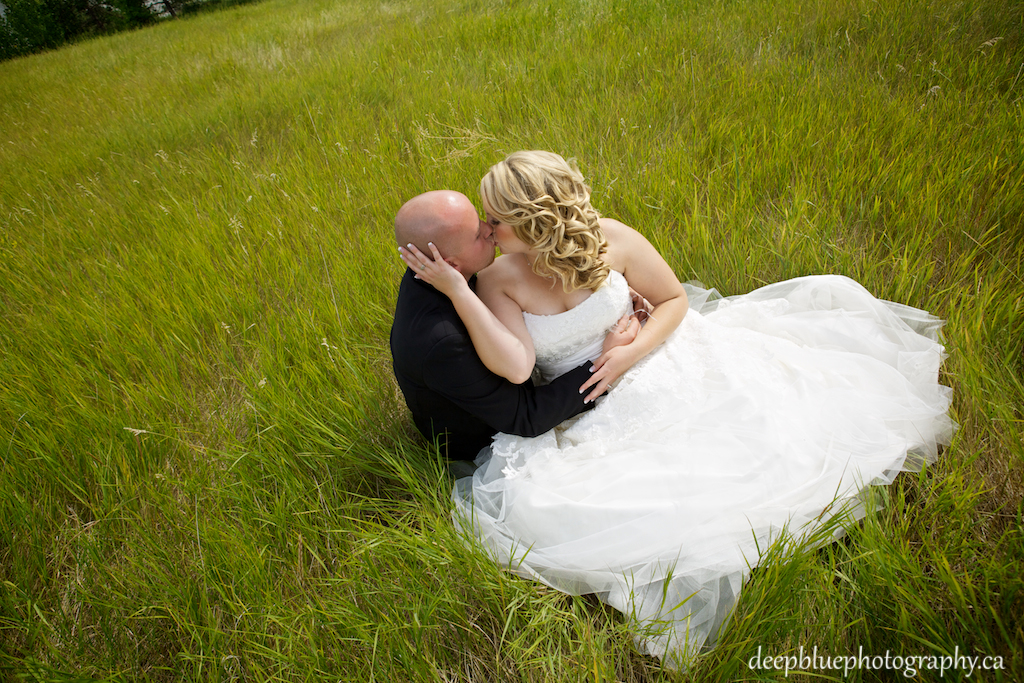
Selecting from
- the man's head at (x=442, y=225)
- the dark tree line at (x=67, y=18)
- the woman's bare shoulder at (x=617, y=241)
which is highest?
the dark tree line at (x=67, y=18)

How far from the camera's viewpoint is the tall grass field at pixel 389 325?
1688 mm

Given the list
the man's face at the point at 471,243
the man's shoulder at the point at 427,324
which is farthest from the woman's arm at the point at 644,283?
the man's shoulder at the point at 427,324

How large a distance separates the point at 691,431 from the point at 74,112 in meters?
11.2

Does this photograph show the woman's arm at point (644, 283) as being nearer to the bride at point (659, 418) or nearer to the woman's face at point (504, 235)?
the bride at point (659, 418)

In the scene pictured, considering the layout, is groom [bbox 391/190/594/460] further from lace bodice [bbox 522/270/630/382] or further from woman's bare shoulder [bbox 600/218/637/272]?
woman's bare shoulder [bbox 600/218/637/272]

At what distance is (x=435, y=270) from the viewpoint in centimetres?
181

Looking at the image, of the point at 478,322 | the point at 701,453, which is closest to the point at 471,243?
the point at 478,322

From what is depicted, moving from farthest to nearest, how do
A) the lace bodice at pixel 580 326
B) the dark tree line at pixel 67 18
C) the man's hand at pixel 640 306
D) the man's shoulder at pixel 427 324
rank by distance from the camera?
the dark tree line at pixel 67 18, the man's hand at pixel 640 306, the lace bodice at pixel 580 326, the man's shoulder at pixel 427 324

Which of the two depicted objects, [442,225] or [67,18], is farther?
[67,18]

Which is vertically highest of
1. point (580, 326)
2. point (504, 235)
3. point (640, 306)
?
point (504, 235)

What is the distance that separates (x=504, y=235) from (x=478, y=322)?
0.44 meters

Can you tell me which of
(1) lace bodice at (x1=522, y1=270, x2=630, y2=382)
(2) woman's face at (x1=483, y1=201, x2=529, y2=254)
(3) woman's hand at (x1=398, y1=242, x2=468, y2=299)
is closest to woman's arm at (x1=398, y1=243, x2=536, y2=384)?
(3) woman's hand at (x1=398, y1=242, x2=468, y2=299)

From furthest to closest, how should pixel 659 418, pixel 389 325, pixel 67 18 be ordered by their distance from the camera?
pixel 67 18 → pixel 389 325 → pixel 659 418

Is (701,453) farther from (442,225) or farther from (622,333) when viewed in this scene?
(442,225)
